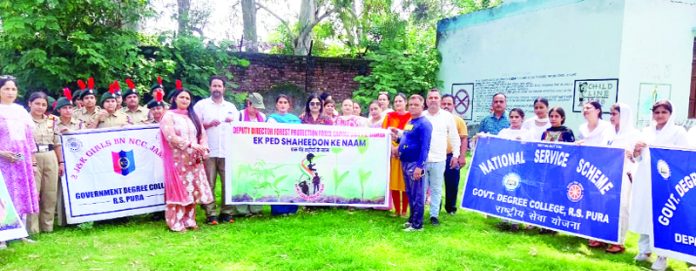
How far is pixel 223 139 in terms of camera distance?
5.45m

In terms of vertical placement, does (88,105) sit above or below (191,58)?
below

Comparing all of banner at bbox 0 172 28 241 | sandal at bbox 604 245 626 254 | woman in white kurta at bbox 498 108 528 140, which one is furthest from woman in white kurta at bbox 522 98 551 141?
banner at bbox 0 172 28 241

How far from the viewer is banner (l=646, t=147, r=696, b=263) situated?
13.0ft

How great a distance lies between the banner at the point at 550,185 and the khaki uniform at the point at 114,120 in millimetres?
3985

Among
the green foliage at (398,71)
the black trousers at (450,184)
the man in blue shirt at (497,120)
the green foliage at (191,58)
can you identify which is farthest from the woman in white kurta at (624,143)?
the green foliage at (398,71)

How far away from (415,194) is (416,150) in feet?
1.55

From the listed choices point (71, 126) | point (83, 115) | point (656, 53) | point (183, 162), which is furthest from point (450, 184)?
point (656, 53)

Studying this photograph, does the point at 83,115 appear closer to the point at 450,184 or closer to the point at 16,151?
the point at 16,151

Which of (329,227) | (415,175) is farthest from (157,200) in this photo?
(415,175)

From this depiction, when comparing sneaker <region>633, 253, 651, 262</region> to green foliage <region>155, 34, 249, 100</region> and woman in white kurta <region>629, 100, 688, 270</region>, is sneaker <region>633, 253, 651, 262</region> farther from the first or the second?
green foliage <region>155, 34, 249, 100</region>

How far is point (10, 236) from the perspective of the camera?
13.6 ft

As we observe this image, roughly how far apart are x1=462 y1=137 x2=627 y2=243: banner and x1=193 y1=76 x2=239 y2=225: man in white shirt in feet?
8.94

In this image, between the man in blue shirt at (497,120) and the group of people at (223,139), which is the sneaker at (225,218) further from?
the man in blue shirt at (497,120)

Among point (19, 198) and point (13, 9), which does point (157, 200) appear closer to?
point (19, 198)
